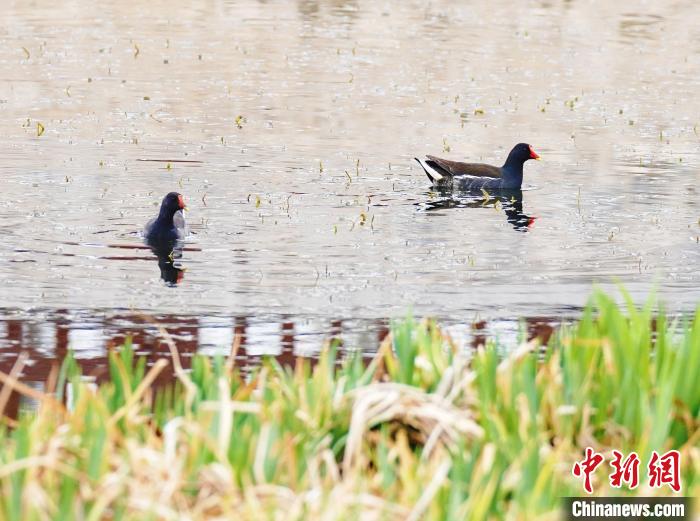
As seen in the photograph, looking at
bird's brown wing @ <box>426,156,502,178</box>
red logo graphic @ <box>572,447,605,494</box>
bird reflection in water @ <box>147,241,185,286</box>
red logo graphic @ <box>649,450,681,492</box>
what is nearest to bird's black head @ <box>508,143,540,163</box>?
bird's brown wing @ <box>426,156,502,178</box>

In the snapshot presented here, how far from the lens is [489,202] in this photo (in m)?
18.2

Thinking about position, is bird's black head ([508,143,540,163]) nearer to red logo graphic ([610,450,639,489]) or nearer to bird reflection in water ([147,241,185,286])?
bird reflection in water ([147,241,185,286])

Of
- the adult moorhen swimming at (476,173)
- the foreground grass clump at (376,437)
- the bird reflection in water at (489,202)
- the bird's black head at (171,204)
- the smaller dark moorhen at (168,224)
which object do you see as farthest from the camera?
the adult moorhen swimming at (476,173)

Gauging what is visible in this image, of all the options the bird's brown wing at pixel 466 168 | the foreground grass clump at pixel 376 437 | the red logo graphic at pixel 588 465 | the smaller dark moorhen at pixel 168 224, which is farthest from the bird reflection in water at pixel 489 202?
the red logo graphic at pixel 588 465

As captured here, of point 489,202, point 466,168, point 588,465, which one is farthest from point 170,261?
point 588,465

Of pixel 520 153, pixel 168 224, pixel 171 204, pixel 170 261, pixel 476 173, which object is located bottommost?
pixel 170 261

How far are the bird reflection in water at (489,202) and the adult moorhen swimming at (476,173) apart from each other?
14 centimetres

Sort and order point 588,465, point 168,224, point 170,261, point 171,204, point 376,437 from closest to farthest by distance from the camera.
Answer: point 588,465
point 376,437
point 170,261
point 168,224
point 171,204

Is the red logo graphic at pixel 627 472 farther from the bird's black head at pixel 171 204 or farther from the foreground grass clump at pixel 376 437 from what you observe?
the bird's black head at pixel 171 204

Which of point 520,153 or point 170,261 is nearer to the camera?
point 170,261

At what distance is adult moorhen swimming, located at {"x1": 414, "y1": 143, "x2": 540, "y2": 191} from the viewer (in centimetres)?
1811

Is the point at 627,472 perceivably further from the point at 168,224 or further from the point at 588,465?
the point at 168,224

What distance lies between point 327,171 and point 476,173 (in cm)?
185

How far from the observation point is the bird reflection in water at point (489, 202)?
16750mm
